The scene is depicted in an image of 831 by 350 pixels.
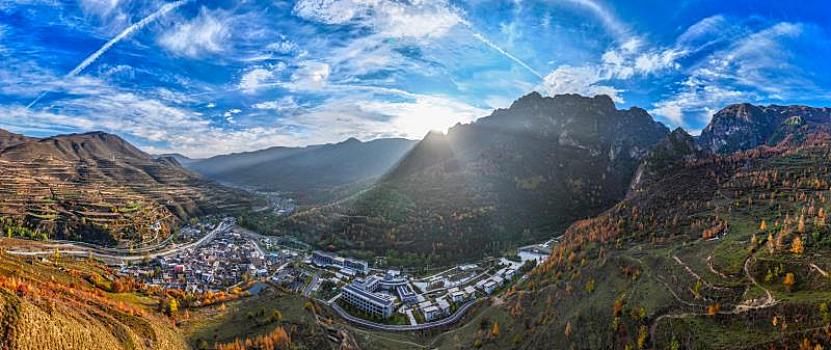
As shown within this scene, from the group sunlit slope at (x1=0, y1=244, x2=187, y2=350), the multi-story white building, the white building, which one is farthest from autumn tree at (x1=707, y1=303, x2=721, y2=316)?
sunlit slope at (x1=0, y1=244, x2=187, y2=350)

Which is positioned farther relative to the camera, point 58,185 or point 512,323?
point 58,185

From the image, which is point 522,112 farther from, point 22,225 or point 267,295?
point 22,225

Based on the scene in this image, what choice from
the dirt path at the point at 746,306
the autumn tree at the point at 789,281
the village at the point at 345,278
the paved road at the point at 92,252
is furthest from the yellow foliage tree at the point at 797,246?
the paved road at the point at 92,252

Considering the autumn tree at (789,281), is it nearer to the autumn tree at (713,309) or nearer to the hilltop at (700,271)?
the hilltop at (700,271)

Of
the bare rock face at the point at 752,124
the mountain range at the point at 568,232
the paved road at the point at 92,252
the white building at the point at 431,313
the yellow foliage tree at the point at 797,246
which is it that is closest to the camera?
the mountain range at the point at 568,232

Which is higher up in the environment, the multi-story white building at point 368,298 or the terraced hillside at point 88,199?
the terraced hillside at point 88,199

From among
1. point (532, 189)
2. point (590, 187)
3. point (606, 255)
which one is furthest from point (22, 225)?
point (590, 187)
